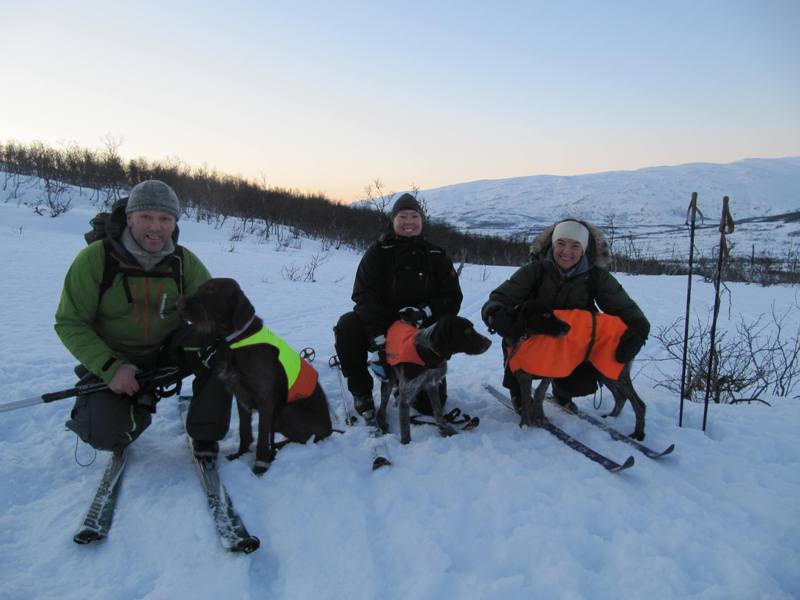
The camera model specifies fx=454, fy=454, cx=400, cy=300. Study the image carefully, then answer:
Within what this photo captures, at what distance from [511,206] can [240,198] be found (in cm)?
6158

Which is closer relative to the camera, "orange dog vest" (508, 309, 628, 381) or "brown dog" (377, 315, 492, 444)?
"brown dog" (377, 315, 492, 444)

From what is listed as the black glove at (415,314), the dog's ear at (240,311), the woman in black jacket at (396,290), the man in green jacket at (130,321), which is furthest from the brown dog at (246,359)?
the black glove at (415,314)

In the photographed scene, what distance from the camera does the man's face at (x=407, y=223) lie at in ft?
10.6

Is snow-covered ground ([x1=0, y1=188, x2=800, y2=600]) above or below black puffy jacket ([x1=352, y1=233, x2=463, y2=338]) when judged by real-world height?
below

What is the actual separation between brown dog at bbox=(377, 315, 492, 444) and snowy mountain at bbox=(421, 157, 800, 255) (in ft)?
136

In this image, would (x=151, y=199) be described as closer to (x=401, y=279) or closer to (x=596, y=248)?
(x=401, y=279)

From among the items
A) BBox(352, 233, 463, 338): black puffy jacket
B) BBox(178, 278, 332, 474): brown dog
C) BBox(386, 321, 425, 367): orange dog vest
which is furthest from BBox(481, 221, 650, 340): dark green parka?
BBox(178, 278, 332, 474): brown dog

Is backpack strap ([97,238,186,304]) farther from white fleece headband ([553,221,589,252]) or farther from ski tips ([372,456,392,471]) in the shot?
white fleece headband ([553,221,589,252])

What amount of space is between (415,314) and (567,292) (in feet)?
3.47

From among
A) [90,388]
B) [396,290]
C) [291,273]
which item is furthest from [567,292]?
[291,273]

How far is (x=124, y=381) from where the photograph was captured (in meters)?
2.27

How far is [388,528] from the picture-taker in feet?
6.66

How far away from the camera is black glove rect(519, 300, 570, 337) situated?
112 inches

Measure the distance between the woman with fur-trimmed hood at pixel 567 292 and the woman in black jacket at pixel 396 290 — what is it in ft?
1.39
